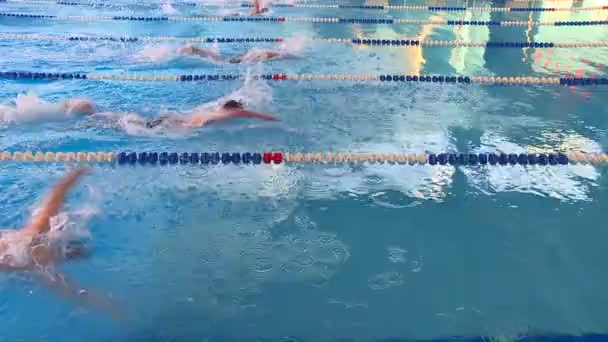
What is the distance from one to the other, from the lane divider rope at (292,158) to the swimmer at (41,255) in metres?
0.85

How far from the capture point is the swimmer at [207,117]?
486 cm

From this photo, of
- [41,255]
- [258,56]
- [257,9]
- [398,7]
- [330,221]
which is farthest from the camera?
[398,7]

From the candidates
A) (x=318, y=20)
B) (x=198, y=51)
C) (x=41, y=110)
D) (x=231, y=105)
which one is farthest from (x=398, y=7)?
(x=41, y=110)

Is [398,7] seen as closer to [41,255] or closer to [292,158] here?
[292,158]

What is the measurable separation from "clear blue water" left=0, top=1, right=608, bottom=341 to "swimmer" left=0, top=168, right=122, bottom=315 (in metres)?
0.07

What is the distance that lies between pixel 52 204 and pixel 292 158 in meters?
1.92

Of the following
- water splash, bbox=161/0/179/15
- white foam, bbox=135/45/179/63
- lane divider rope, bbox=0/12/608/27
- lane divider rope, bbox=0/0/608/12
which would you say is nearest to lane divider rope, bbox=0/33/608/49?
white foam, bbox=135/45/179/63

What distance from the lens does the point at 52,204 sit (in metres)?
3.59

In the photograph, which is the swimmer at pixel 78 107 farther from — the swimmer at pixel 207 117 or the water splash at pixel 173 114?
the swimmer at pixel 207 117

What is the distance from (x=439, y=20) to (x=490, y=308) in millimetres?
8532

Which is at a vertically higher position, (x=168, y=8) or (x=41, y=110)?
(x=168, y=8)

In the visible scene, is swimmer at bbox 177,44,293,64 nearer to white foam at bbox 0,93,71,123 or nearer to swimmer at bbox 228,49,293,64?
swimmer at bbox 228,49,293,64

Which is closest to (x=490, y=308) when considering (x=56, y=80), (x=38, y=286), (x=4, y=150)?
(x=38, y=286)

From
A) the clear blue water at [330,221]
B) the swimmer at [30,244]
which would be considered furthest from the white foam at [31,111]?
the swimmer at [30,244]
